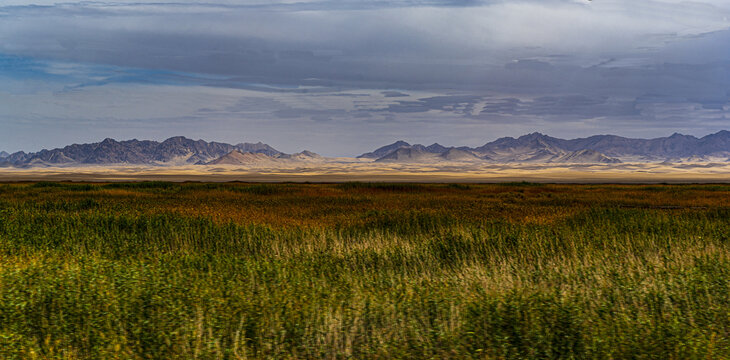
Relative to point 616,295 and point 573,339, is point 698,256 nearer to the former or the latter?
point 616,295

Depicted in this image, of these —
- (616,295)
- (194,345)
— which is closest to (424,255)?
(616,295)

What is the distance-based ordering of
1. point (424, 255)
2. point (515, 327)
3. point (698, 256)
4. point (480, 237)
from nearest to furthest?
point (515, 327) → point (698, 256) → point (424, 255) → point (480, 237)

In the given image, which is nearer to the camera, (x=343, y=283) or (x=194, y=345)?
(x=194, y=345)

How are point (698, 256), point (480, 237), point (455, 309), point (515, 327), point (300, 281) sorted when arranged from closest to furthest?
1. point (515, 327)
2. point (455, 309)
3. point (300, 281)
4. point (698, 256)
5. point (480, 237)

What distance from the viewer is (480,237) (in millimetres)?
15992

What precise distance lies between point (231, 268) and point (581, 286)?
289 inches

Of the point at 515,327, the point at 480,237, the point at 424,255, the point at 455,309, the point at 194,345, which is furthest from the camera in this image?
the point at 480,237

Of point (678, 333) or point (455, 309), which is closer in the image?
point (678, 333)

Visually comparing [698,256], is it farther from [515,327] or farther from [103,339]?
[103,339]

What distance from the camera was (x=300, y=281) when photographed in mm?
9969

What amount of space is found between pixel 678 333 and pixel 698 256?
6.73m

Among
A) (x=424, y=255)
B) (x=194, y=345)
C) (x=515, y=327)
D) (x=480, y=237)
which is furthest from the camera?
(x=480, y=237)

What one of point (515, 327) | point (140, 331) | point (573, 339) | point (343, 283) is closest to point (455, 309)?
point (515, 327)

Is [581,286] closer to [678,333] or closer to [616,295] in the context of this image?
[616,295]
